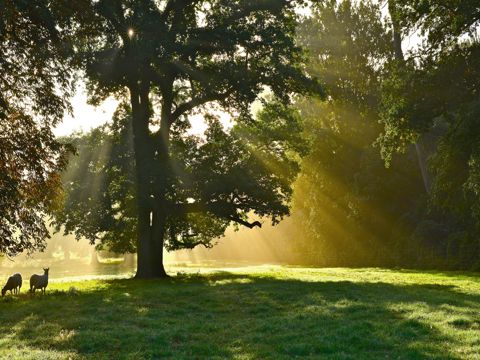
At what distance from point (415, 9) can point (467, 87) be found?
16.3 ft

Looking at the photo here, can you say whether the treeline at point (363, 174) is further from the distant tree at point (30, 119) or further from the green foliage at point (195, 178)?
the distant tree at point (30, 119)

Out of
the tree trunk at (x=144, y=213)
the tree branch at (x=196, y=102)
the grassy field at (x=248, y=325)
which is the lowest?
the grassy field at (x=248, y=325)

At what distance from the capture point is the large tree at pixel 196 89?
29375mm

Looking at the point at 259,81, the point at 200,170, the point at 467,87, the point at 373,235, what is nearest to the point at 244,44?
the point at 259,81

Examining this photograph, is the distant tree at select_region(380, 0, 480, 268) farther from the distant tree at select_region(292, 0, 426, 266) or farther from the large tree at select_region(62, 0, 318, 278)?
the distant tree at select_region(292, 0, 426, 266)

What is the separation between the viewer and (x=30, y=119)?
22.9 metres

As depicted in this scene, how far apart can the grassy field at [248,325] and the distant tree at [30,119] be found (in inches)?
144

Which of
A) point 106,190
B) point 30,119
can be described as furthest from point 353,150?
point 30,119

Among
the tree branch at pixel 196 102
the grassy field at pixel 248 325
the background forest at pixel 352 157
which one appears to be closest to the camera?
the grassy field at pixel 248 325

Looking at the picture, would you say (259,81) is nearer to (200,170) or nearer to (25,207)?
(200,170)

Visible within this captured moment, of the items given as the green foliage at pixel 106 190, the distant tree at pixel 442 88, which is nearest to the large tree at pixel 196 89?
the green foliage at pixel 106 190

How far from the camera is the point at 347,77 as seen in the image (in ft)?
189

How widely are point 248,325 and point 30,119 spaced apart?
553 inches

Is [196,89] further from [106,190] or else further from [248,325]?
[248,325]
